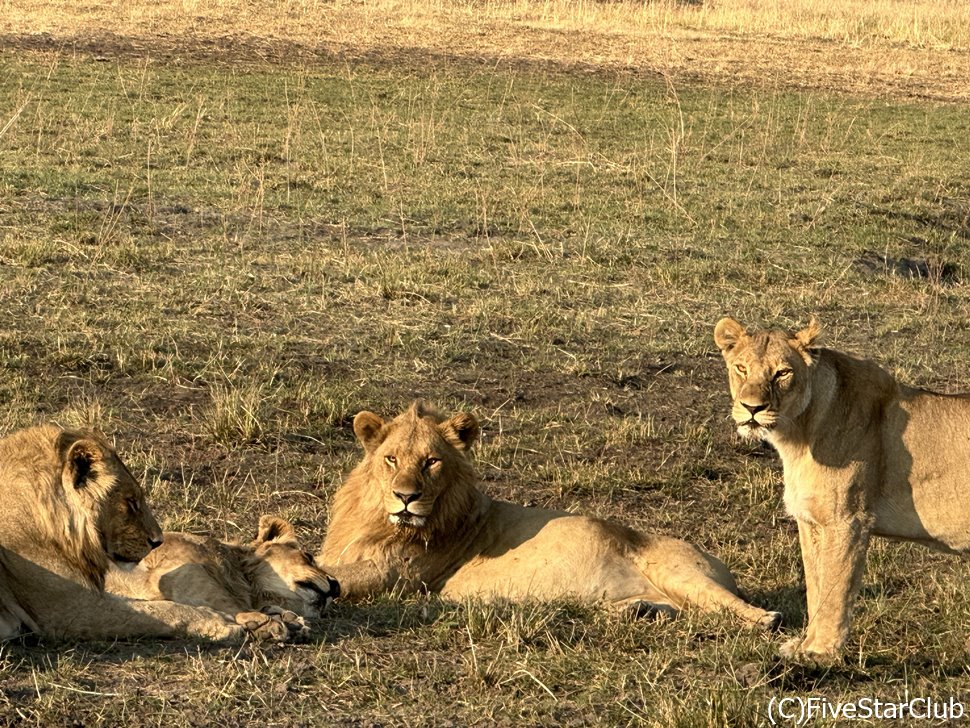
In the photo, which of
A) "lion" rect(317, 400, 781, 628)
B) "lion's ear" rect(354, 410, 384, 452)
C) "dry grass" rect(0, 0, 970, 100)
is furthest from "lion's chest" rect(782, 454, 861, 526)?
"dry grass" rect(0, 0, 970, 100)

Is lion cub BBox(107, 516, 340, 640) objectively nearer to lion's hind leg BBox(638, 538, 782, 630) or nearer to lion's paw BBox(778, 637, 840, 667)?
lion's hind leg BBox(638, 538, 782, 630)

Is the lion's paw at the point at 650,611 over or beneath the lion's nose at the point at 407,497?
beneath

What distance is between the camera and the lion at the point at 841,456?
4512 mm

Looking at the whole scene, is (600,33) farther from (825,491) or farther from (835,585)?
(835,585)

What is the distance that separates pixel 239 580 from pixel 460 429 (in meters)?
0.91

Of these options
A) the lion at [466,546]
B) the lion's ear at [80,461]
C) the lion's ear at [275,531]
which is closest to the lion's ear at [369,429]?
the lion at [466,546]

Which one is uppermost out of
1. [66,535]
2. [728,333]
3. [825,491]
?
[728,333]

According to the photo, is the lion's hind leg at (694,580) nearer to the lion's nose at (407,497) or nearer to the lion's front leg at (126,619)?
the lion's nose at (407,497)

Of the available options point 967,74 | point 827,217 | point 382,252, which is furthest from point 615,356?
point 967,74

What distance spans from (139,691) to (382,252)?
19.7 feet

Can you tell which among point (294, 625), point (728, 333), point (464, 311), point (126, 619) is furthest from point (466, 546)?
point (464, 311)

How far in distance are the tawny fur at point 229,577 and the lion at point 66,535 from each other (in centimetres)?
18

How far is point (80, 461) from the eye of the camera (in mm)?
4172

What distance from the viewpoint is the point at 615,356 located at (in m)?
8.09
